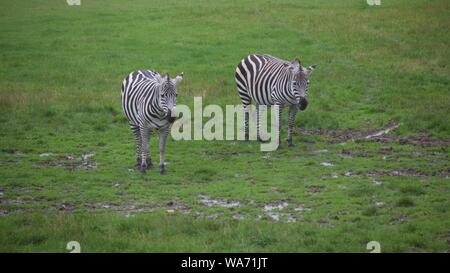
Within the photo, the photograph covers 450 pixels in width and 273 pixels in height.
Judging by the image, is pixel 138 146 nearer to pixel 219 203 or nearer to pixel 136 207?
pixel 136 207

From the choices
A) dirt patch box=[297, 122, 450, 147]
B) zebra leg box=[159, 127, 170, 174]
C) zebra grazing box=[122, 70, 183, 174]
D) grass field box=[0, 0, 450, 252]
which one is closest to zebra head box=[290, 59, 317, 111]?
grass field box=[0, 0, 450, 252]

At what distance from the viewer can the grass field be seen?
14094mm

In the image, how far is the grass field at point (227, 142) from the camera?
46.2 feet

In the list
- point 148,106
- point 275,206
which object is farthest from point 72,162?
point 275,206

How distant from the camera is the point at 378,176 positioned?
1792 cm

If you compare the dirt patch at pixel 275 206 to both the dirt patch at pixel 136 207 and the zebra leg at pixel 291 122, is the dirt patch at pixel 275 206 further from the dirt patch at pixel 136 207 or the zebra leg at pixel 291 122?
the zebra leg at pixel 291 122

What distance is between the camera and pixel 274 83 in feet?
70.7

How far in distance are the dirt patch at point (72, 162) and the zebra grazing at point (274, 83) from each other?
203 inches

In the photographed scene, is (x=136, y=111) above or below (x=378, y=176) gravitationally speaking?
above

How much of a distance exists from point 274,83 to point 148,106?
4.82 m

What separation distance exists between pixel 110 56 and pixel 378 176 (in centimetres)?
1873
